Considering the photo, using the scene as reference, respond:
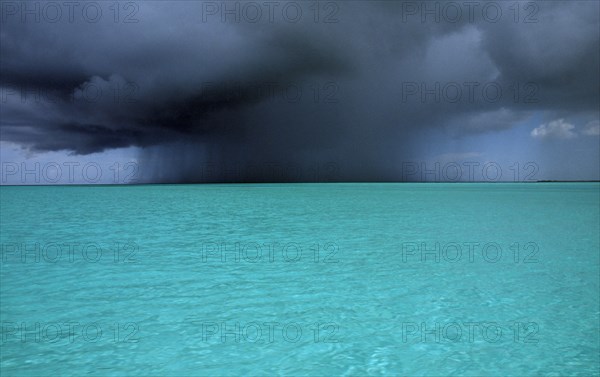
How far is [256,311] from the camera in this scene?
7.90 metres

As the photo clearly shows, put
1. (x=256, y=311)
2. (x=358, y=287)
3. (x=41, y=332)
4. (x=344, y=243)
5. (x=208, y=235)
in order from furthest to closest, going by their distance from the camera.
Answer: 1. (x=208, y=235)
2. (x=344, y=243)
3. (x=358, y=287)
4. (x=256, y=311)
5. (x=41, y=332)

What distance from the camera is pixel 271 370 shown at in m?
5.53

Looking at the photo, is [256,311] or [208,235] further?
[208,235]

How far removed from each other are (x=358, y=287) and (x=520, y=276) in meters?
5.02

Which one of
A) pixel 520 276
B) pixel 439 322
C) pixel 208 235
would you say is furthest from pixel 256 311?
pixel 208 235

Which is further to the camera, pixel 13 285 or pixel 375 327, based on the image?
pixel 13 285

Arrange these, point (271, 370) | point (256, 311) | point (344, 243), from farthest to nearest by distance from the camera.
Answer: point (344, 243)
point (256, 311)
point (271, 370)

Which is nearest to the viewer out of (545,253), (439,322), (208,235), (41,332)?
(41,332)

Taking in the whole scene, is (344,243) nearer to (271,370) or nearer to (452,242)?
(452,242)

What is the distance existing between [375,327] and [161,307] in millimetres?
4616

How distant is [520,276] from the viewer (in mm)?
10867

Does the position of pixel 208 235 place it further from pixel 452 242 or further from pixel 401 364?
pixel 401 364

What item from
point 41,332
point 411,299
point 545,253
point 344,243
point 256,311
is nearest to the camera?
point 41,332

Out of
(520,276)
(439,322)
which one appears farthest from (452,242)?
(439,322)
